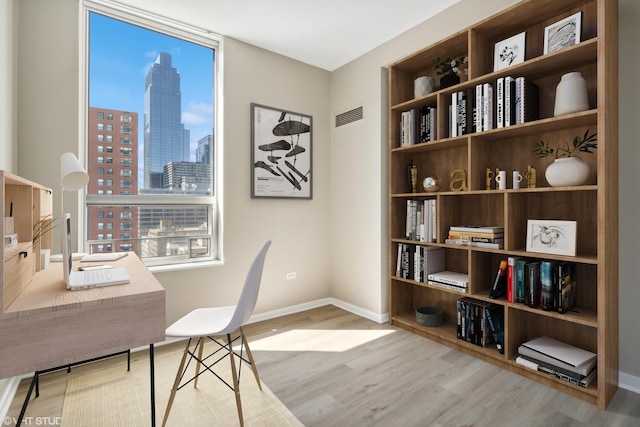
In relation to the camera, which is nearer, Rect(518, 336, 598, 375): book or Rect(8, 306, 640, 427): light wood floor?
Rect(8, 306, 640, 427): light wood floor

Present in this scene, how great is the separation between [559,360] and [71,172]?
2.85 meters

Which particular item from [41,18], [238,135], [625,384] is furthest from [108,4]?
[625,384]

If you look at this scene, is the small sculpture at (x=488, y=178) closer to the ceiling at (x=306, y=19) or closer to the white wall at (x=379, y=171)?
the white wall at (x=379, y=171)

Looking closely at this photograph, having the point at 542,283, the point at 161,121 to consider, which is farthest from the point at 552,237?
the point at 161,121

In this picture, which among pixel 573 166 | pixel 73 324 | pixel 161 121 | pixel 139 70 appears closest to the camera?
pixel 73 324

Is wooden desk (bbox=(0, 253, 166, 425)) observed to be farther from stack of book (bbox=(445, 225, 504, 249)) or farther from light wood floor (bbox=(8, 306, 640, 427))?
stack of book (bbox=(445, 225, 504, 249))

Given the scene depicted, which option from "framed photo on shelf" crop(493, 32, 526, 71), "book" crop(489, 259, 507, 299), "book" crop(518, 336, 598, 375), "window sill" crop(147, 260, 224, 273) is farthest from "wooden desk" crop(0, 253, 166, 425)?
"framed photo on shelf" crop(493, 32, 526, 71)

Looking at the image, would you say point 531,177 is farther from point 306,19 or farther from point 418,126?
point 306,19

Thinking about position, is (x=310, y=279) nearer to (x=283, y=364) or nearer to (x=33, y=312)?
(x=283, y=364)

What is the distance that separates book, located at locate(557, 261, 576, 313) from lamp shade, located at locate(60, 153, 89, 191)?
105 inches

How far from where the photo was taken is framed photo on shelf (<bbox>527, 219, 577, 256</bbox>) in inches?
73.3

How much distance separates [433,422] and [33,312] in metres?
1.81

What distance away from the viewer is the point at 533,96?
2.14m

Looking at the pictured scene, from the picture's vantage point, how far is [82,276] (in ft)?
4.68
